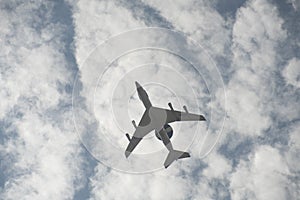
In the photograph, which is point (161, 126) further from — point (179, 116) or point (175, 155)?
point (175, 155)

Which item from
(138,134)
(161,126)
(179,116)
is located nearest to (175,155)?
(161,126)

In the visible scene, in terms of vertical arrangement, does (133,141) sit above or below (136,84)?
below

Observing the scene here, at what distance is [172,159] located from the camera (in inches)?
2911

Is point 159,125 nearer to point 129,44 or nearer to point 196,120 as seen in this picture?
point 196,120

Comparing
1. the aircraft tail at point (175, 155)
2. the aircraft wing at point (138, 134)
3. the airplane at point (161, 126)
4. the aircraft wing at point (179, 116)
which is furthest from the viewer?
the aircraft tail at point (175, 155)

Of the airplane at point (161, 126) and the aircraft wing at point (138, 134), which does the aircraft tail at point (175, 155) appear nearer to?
the airplane at point (161, 126)

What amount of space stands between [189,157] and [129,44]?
114 ft

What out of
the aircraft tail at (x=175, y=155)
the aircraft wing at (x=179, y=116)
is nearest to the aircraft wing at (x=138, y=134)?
the aircraft wing at (x=179, y=116)

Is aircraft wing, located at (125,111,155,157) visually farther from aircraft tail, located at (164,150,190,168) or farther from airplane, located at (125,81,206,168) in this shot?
aircraft tail, located at (164,150,190,168)

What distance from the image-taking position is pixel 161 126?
70.9 meters

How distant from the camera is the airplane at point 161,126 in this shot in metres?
70.2

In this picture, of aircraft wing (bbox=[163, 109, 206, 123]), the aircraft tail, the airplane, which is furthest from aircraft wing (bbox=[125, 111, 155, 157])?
the aircraft tail

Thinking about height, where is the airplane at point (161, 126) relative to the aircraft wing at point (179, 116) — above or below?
below

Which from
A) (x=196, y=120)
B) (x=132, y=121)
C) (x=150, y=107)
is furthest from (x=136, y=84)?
(x=196, y=120)
